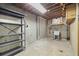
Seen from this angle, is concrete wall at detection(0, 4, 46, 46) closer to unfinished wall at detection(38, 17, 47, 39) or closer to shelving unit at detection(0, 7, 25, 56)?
unfinished wall at detection(38, 17, 47, 39)

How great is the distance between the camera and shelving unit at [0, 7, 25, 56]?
1801 mm

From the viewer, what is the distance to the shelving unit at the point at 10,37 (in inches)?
70.9

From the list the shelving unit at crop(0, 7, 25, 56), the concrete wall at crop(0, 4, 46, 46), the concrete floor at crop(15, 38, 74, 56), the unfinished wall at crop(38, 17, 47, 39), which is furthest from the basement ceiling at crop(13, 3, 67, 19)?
the concrete floor at crop(15, 38, 74, 56)

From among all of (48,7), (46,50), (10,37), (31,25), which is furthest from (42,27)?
(10,37)

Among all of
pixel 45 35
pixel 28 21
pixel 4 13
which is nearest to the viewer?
pixel 4 13

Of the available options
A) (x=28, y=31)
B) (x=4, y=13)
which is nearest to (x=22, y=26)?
(x=28, y=31)

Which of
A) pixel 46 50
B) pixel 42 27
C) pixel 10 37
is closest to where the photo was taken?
pixel 10 37

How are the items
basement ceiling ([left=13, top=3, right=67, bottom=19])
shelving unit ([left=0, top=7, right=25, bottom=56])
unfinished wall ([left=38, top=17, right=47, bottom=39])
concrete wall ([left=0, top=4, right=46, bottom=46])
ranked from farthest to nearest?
unfinished wall ([left=38, top=17, right=47, bottom=39]), concrete wall ([left=0, top=4, right=46, bottom=46]), shelving unit ([left=0, top=7, right=25, bottom=56]), basement ceiling ([left=13, top=3, right=67, bottom=19])

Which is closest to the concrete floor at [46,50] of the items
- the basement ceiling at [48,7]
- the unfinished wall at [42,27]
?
the unfinished wall at [42,27]

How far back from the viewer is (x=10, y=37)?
1.98m

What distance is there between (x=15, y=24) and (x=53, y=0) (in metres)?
1.20

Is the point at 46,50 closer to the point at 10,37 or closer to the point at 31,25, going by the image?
the point at 31,25

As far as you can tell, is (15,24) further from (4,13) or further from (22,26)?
(4,13)

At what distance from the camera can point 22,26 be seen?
226cm
